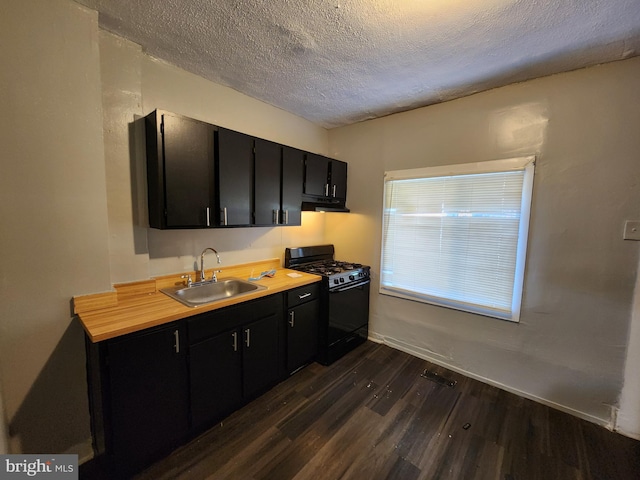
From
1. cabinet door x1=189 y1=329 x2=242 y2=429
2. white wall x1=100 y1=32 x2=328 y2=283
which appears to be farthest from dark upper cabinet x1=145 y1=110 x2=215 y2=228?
cabinet door x1=189 y1=329 x2=242 y2=429

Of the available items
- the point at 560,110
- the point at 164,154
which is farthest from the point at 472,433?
the point at 164,154

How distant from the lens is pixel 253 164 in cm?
217

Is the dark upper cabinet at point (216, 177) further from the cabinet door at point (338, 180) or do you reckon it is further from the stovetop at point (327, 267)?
the stovetop at point (327, 267)

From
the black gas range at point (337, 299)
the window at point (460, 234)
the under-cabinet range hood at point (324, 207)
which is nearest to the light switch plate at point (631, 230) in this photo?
the window at point (460, 234)

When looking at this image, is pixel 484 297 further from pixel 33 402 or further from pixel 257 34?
pixel 33 402

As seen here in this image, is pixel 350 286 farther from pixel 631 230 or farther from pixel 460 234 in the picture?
pixel 631 230

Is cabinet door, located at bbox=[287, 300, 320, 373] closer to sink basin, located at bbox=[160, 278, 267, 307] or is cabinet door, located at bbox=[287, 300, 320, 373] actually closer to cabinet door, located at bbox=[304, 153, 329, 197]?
sink basin, located at bbox=[160, 278, 267, 307]

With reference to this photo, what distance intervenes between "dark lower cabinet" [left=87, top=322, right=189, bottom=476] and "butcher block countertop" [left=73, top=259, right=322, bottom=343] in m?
0.06

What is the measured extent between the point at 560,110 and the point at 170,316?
315cm

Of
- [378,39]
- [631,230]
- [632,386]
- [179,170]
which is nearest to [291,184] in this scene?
[179,170]

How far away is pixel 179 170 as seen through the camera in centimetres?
177

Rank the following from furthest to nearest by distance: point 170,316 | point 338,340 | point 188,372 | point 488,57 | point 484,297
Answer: point 338,340 < point 484,297 < point 488,57 < point 188,372 < point 170,316

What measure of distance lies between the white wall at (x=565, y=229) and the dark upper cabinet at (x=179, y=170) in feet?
6.98

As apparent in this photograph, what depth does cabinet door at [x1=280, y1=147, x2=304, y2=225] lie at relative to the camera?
8.03 feet
